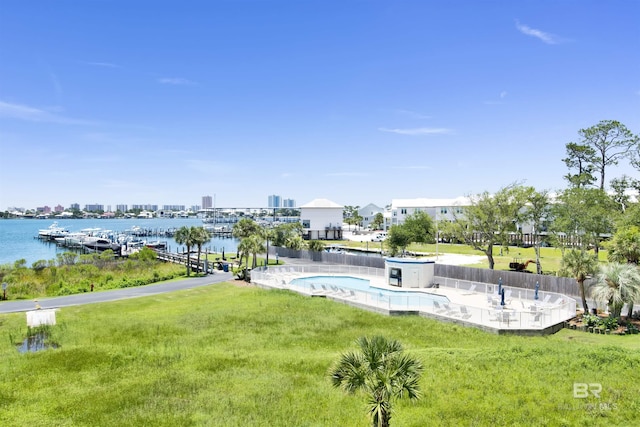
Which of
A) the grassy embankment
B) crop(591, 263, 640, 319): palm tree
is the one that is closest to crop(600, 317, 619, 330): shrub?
crop(591, 263, 640, 319): palm tree

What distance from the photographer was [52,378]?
15547mm

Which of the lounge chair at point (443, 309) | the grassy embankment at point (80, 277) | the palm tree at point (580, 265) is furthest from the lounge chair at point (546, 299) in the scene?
the grassy embankment at point (80, 277)

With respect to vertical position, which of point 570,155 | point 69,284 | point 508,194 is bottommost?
point 69,284

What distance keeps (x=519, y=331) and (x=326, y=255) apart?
31.5 meters

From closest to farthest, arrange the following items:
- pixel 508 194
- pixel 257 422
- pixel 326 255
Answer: pixel 257 422
pixel 508 194
pixel 326 255

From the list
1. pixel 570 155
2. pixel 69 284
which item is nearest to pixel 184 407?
pixel 69 284

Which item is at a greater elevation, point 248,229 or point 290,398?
point 248,229

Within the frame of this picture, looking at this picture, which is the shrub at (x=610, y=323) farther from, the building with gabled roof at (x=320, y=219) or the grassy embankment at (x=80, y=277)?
the building with gabled roof at (x=320, y=219)

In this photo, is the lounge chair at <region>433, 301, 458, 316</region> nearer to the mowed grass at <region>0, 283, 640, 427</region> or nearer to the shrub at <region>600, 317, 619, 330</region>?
the mowed grass at <region>0, 283, 640, 427</region>

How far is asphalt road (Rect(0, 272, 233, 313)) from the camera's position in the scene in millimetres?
29844

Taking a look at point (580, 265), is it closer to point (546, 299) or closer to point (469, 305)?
point (546, 299)

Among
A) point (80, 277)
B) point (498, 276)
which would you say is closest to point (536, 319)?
point (498, 276)

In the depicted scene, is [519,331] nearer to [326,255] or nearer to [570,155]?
[326,255]

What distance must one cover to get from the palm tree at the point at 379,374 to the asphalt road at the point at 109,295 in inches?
1119
